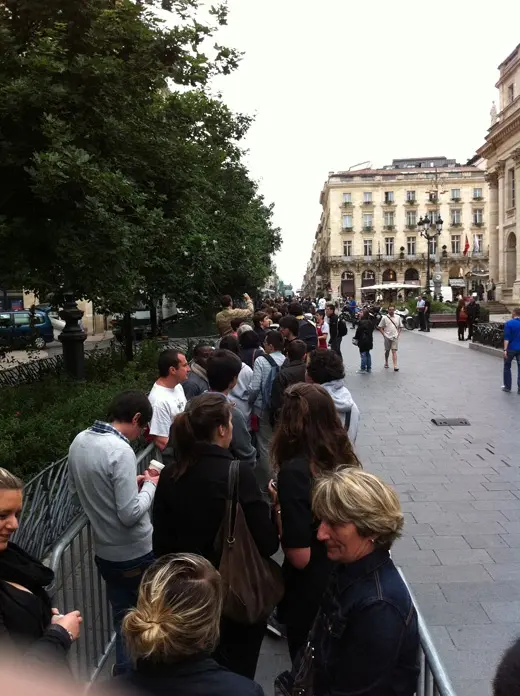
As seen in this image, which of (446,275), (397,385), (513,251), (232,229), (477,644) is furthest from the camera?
(446,275)

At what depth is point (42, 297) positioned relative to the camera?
794cm

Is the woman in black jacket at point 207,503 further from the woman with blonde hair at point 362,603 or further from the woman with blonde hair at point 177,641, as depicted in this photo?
the woman with blonde hair at point 177,641

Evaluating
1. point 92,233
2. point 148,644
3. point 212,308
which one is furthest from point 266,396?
point 212,308

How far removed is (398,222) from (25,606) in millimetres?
94139

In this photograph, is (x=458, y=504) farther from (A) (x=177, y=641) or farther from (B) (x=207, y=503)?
(A) (x=177, y=641)

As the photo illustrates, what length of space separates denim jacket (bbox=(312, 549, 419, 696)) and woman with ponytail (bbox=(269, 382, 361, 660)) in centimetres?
54

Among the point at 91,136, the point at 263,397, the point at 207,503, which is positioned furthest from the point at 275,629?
the point at 91,136

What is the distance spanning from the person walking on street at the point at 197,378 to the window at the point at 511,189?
148 feet

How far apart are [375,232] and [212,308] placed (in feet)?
251

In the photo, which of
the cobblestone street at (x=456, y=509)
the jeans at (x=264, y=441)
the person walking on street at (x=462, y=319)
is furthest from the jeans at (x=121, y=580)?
the person walking on street at (x=462, y=319)

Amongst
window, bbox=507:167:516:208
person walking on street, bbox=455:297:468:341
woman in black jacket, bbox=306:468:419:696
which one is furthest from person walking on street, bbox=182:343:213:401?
window, bbox=507:167:516:208

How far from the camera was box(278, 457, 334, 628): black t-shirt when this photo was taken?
8.66 feet

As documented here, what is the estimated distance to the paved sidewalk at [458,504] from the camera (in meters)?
3.91

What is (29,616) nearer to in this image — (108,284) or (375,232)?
(108,284)
